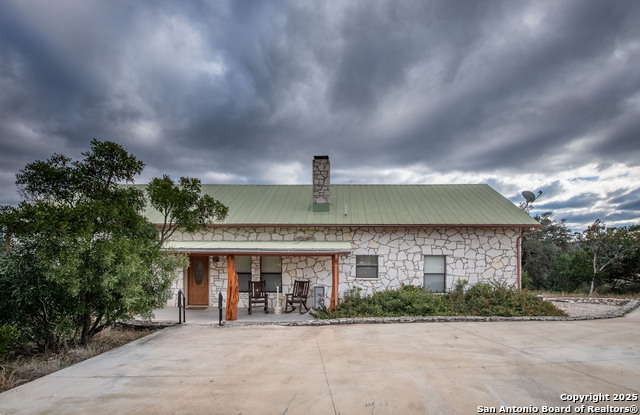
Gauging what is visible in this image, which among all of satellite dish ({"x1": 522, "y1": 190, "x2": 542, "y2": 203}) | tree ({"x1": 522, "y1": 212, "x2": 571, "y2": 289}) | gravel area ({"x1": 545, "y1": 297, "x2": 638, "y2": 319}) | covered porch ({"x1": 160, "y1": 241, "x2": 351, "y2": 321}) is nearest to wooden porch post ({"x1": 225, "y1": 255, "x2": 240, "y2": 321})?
covered porch ({"x1": 160, "y1": 241, "x2": 351, "y2": 321})

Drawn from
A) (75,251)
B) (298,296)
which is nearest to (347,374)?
(75,251)

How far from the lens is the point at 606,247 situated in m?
17.9

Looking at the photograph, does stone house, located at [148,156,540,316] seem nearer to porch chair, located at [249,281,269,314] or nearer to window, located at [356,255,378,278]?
window, located at [356,255,378,278]

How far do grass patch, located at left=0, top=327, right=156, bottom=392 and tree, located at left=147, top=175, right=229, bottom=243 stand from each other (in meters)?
2.37

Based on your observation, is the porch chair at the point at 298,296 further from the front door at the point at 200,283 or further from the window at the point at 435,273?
the window at the point at 435,273

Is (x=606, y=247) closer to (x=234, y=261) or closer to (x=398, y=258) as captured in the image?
(x=398, y=258)

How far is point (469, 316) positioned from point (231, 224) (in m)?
7.94

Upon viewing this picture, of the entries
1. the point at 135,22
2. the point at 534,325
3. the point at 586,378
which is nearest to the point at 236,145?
the point at 135,22

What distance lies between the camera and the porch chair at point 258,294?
1040 centimetres

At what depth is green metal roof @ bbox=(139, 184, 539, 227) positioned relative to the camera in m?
11.3

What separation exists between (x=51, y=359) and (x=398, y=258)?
9.36m

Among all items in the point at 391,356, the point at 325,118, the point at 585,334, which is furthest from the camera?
the point at 325,118

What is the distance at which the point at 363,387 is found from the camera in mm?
4359

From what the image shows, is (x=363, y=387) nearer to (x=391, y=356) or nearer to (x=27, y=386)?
(x=391, y=356)
